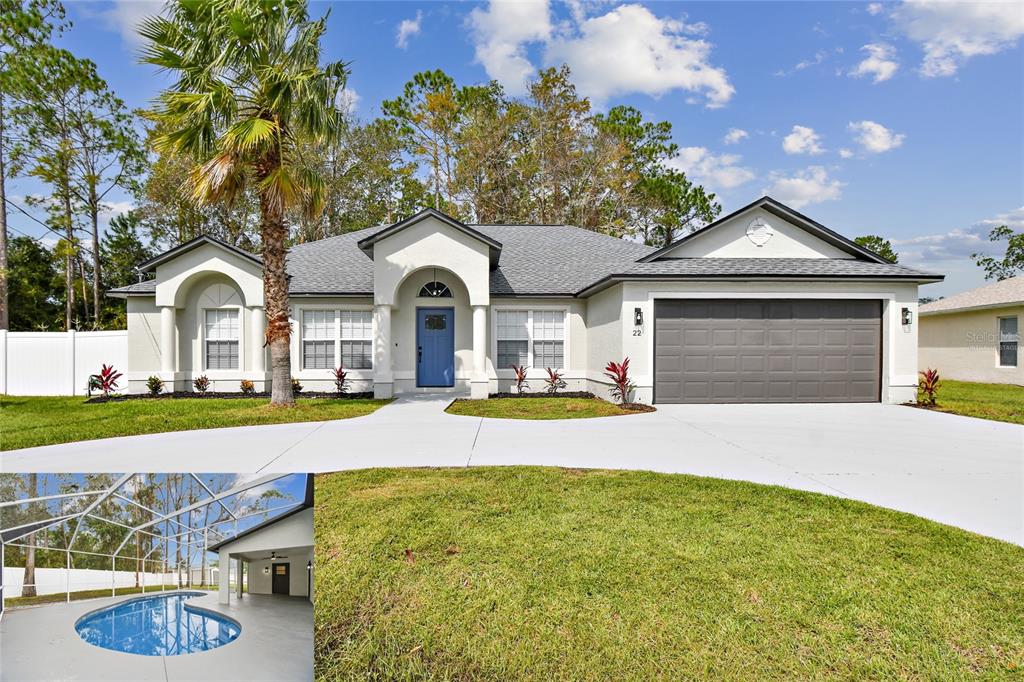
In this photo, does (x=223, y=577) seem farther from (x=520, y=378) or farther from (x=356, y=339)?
(x=356, y=339)

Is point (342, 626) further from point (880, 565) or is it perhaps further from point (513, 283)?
point (513, 283)

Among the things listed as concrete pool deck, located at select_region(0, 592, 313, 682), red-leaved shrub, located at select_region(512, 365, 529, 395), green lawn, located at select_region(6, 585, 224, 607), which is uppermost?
green lawn, located at select_region(6, 585, 224, 607)

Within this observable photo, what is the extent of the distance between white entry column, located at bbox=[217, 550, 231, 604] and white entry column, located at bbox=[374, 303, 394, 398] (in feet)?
41.9

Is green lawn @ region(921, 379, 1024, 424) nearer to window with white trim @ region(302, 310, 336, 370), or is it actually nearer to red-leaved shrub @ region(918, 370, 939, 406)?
red-leaved shrub @ region(918, 370, 939, 406)

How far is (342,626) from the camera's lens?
3.14 meters

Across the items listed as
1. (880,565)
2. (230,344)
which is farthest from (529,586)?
(230,344)

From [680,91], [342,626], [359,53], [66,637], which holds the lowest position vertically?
[342,626]

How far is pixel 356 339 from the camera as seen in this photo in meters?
15.1

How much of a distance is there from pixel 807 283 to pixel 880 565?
1033cm

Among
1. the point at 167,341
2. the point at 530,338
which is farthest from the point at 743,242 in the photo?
the point at 167,341

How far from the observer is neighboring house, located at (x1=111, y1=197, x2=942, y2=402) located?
1270 centimetres

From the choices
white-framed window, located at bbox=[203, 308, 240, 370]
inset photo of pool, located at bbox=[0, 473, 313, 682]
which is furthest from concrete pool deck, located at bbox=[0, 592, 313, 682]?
white-framed window, located at bbox=[203, 308, 240, 370]

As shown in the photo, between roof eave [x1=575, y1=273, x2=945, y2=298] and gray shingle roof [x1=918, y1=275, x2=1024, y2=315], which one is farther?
gray shingle roof [x1=918, y1=275, x2=1024, y2=315]

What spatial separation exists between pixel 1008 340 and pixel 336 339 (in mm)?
22654
